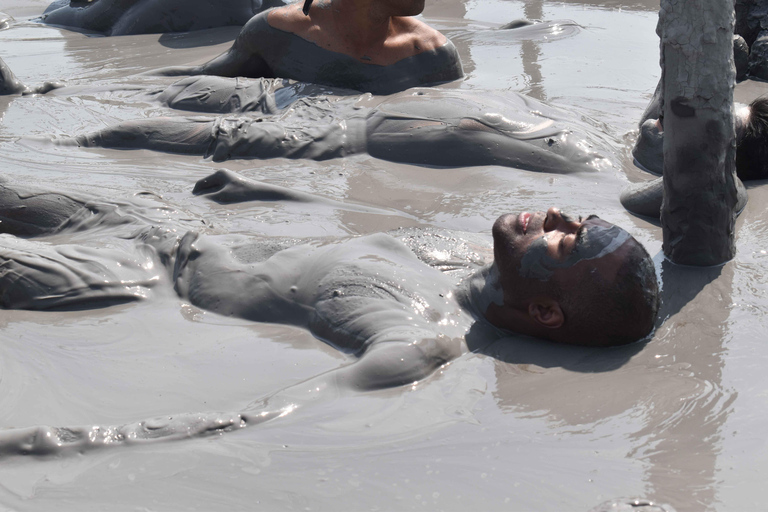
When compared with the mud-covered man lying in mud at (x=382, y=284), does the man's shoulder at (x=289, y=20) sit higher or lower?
higher

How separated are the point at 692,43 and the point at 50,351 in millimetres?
2898

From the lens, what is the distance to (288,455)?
7.10 ft

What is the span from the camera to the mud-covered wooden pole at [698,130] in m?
3.08

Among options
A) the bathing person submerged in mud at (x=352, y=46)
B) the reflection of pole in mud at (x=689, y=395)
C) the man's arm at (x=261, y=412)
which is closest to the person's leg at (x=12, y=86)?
the bathing person submerged in mud at (x=352, y=46)

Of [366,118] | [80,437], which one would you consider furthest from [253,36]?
[80,437]

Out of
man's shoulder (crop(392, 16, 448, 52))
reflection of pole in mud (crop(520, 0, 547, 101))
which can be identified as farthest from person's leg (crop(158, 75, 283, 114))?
reflection of pole in mud (crop(520, 0, 547, 101))

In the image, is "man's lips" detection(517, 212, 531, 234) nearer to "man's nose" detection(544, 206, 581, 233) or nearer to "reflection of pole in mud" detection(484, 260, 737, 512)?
"man's nose" detection(544, 206, 581, 233)

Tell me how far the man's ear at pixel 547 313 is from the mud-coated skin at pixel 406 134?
1.92m

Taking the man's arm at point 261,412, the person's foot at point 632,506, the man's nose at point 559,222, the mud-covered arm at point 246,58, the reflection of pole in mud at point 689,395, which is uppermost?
the mud-covered arm at point 246,58

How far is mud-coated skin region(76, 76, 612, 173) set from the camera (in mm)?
4727

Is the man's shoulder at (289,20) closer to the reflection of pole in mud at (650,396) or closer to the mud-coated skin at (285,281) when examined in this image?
the mud-coated skin at (285,281)

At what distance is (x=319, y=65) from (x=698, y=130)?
11.9ft

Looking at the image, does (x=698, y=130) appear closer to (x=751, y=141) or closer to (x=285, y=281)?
(x=751, y=141)

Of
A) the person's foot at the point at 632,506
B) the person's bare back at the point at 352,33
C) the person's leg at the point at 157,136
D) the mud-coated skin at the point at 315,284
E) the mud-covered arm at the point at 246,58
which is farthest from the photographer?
the mud-covered arm at the point at 246,58
